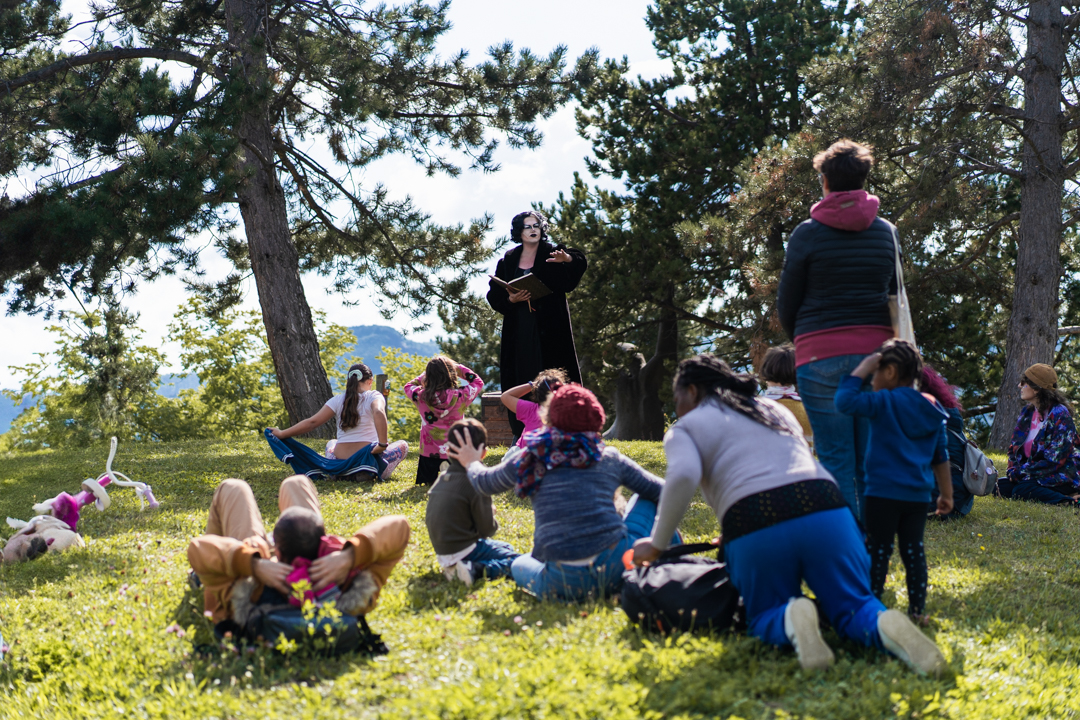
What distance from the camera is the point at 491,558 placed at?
4.95 meters

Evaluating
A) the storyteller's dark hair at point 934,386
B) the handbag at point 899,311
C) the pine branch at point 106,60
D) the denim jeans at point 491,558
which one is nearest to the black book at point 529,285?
the denim jeans at point 491,558

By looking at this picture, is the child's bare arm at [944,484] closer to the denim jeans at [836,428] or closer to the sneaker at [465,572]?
the denim jeans at [836,428]

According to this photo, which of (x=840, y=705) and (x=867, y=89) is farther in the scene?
(x=867, y=89)

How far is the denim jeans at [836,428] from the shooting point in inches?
171

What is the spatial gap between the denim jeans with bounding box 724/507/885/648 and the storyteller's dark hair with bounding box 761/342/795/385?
2.74 m

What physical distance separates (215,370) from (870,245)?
30.7 meters

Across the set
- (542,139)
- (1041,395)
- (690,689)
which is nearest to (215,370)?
(542,139)

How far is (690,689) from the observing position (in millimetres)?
3135

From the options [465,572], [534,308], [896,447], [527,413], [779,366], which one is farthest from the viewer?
[534,308]

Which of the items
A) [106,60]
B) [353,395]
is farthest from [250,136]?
[353,395]

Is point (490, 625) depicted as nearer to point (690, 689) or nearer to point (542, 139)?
point (690, 689)

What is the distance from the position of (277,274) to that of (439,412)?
20.8ft

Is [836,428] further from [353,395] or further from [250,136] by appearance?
[250,136]

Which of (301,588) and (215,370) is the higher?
(215,370)
